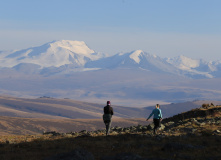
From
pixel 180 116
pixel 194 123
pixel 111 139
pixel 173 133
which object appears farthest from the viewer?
pixel 180 116

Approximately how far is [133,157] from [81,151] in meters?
A: 2.25

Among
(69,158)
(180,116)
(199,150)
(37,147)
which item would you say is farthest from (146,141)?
(180,116)

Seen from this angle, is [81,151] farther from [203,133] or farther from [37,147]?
[203,133]

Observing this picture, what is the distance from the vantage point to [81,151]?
57.7 ft

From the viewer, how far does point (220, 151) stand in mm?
20016

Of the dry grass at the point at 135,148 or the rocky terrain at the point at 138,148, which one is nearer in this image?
the rocky terrain at the point at 138,148

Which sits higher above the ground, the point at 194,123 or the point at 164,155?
the point at 194,123

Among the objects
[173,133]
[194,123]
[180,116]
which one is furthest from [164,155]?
[180,116]

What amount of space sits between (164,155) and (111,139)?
7.46 meters

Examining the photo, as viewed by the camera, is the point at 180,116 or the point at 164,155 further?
the point at 180,116

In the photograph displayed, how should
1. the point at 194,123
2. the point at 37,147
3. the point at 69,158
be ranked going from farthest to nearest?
the point at 194,123 → the point at 37,147 → the point at 69,158

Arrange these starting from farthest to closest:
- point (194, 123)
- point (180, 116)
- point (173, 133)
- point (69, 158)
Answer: point (180, 116) → point (194, 123) → point (173, 133) → point (69, 158)

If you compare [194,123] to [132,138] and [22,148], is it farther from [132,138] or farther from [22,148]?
[22,148]

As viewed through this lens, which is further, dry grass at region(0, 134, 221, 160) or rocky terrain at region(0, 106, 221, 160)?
dry grass at region(0, 134, 221, 160)
